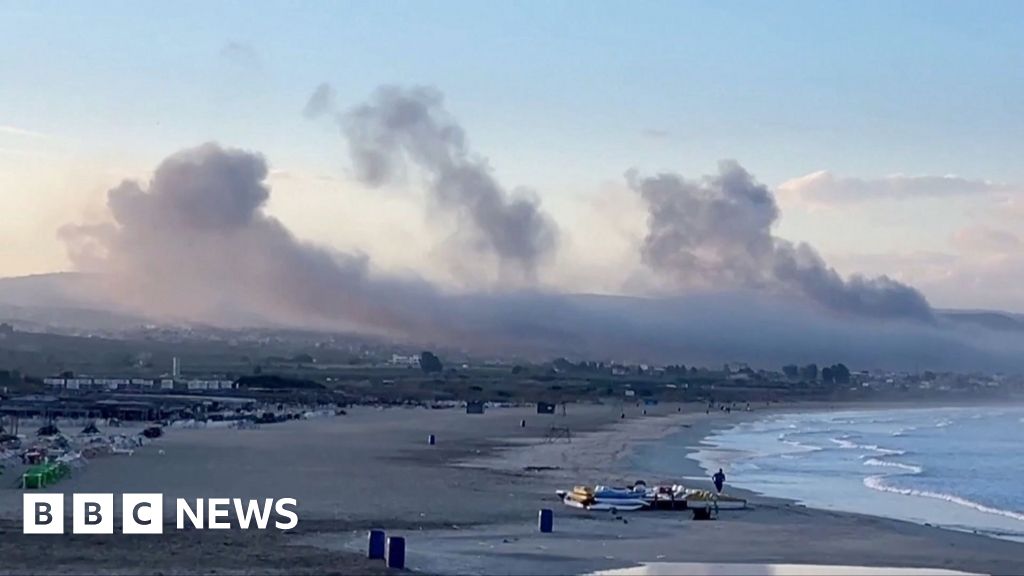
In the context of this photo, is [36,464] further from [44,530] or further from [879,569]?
[879,569]

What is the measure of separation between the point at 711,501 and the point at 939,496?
12.3m

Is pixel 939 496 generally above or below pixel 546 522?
below

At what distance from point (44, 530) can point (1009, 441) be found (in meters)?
62.9

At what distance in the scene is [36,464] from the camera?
42312mm

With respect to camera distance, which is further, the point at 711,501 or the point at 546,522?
the point at 711,501

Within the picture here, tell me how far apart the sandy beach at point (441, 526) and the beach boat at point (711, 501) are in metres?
0.53

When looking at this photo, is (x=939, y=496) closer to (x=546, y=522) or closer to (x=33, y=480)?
(x=546, y=522)

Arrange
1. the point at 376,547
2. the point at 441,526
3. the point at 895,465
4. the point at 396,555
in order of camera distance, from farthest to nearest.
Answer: the point at 895,465, the point at 441,526, the point at 376,547, the point at 396,555

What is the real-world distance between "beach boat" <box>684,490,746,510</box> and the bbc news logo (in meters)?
9.04

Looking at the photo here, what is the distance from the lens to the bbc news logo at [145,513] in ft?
92.5

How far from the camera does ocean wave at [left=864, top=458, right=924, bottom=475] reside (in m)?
56.9

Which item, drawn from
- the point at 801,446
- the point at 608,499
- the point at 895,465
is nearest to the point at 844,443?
the point at 801,446

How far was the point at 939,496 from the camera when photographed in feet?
151

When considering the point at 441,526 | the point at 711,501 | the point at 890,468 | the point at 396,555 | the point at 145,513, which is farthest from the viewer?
the point at 890,468
